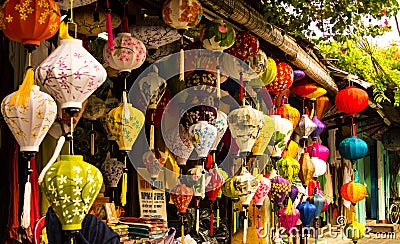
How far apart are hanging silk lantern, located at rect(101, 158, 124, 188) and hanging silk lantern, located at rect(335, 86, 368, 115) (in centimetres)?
406

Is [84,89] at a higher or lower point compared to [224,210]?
higher

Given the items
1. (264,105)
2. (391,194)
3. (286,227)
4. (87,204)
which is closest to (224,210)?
(286,227)

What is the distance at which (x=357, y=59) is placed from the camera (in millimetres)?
9781

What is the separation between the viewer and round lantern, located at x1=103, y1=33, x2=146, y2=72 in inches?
169

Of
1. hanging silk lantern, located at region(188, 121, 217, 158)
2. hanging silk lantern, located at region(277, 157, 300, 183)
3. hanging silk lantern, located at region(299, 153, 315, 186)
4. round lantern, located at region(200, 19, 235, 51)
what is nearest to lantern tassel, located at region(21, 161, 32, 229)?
hanging silk lantern, located at region(188, 121, 217, 158)

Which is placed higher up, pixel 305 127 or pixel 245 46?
pixel 245 46

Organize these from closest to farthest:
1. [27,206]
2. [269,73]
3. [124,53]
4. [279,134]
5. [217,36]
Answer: [27,206] → [124,53] → [217,36] → [269,73] → [279,134]

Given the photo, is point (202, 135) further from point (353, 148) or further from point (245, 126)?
point (353, 148)

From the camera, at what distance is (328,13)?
561cm

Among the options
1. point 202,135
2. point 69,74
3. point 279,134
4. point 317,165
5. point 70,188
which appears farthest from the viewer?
point 317,165

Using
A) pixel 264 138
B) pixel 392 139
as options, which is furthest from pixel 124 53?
pixel 392 139

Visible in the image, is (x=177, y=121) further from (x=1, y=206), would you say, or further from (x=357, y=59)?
(x=357, y=59)

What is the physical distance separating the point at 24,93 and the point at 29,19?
36 cm

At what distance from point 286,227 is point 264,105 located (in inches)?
70.9
